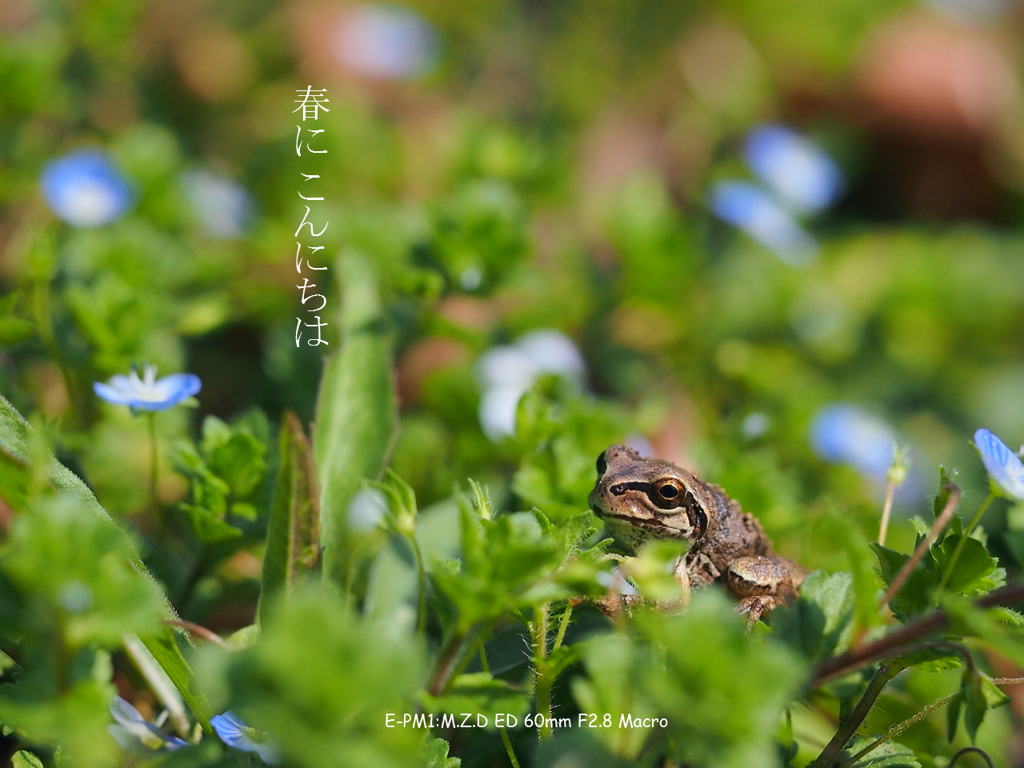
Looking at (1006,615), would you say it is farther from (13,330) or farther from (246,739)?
(13,330)

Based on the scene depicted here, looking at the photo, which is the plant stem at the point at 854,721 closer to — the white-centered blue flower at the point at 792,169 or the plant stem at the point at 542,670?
the plant stem at the point at 542,670

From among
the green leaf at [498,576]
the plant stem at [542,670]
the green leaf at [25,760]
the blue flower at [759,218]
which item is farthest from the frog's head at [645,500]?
the blue flower at [759,218]

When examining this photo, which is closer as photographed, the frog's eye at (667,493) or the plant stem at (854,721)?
the plant stem at (854,721)

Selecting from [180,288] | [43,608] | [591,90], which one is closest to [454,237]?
[180,288]

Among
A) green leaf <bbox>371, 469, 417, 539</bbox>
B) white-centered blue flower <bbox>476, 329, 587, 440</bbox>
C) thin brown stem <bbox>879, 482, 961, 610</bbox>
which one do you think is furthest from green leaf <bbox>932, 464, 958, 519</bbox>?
white-centered blue flower <bbox>476, 329, 587, 440</bbox>

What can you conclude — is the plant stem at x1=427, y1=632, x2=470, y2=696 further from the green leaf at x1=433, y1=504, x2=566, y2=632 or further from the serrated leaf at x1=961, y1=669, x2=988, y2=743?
the serrated leaf at x1=961, y1=669, x2=988, y2=743

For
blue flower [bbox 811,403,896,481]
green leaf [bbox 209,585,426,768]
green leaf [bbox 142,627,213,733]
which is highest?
green leaf [bbox 209,585,426,768]

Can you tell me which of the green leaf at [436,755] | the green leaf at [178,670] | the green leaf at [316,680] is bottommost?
the green leaf at [436,755]
